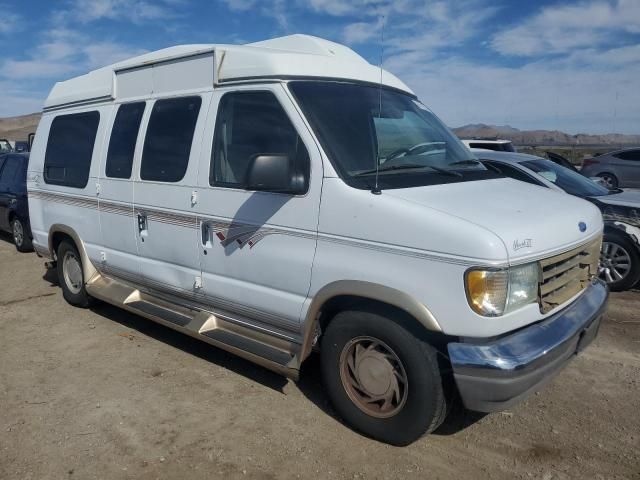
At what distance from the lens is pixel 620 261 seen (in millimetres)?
6871

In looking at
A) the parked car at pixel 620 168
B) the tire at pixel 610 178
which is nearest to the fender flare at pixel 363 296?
the parked car at pixel 620 168

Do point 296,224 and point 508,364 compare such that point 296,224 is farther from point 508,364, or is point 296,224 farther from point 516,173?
point 516,173

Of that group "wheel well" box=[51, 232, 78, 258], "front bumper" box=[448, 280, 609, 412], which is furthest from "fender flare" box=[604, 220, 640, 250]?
"wheel well" box=[51, 232, 78, 258]

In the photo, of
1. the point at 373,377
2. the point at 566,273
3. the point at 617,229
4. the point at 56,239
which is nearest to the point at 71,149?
the point at 56,239

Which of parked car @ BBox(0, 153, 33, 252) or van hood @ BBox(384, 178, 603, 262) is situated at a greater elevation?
van hood @ BBox(384, 178, 603, 262)

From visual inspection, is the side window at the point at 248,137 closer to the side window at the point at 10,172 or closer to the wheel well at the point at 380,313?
the wheel well at the point at 380,313

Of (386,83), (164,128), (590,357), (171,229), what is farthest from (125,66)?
(590,357)

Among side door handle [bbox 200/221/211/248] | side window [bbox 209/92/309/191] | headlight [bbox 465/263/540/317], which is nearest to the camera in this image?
headlight [bbox 465/263/540/317]

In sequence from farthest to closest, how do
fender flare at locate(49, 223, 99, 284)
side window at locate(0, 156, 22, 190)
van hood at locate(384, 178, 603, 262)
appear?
side window at locate(0, 156, 22, 190) → fender flare at locate(49, 223, 99, 284) → van hood at locate(384, 178, 603, 262)

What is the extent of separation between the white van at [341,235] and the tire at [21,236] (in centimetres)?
517

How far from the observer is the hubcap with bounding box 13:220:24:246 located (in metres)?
9.76

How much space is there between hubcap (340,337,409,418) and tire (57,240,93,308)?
3752 mm

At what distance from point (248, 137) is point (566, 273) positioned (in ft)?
7.59

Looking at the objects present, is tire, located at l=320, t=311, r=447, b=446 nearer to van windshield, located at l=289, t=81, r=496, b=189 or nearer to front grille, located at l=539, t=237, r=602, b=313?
front grille, located at l=539, t=237, r=602, b=313
